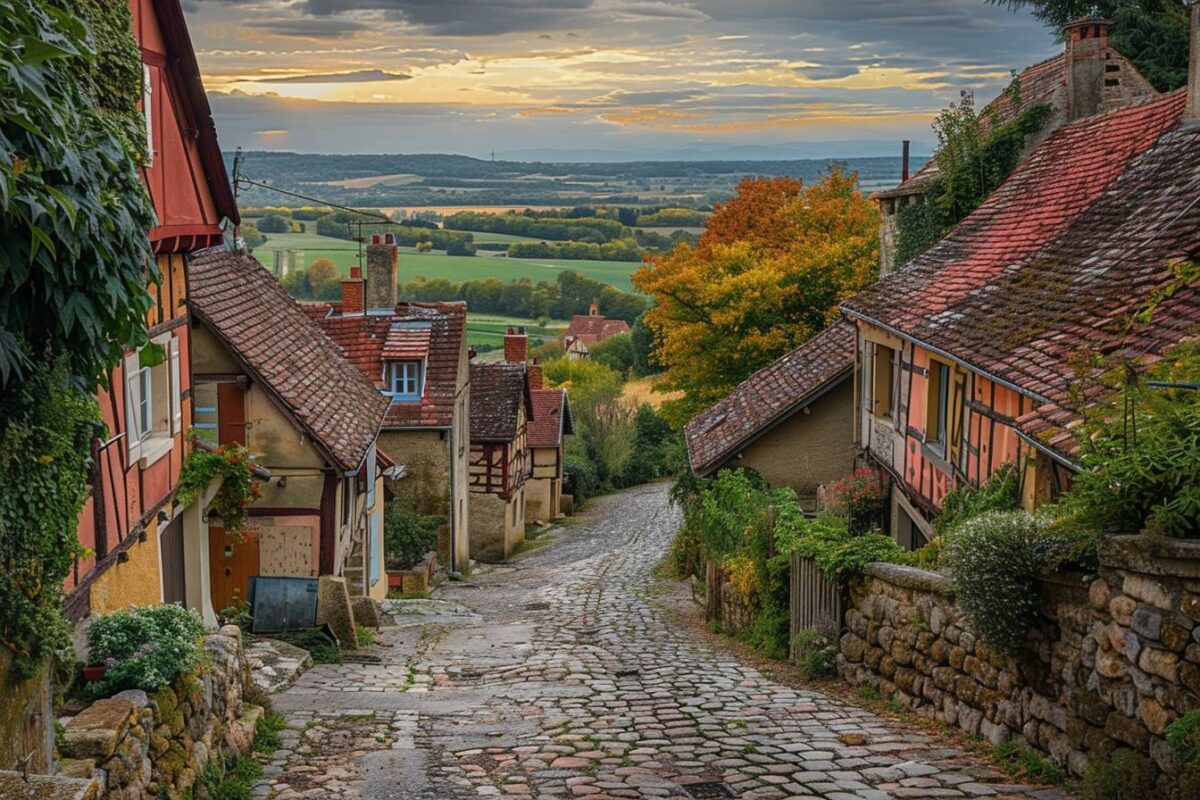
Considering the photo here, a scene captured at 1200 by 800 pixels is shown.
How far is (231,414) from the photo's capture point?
58.0ft

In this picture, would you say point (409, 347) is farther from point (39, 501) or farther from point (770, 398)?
point (39, 501)

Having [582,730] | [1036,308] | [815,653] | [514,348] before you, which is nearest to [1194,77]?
[1036,308]

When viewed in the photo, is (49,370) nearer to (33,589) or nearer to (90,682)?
(33,589)

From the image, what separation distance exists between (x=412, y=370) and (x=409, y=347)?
0.61 m

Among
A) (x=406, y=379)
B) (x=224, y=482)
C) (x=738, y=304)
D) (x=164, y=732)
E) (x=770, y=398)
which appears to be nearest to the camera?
(x=164, y=732)

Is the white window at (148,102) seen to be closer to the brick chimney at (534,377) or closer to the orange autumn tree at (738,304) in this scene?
the orange autumn tree at (738,304)

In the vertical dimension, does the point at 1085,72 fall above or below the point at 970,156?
above

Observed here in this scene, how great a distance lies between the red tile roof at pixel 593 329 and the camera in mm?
87125

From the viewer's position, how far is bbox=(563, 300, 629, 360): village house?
8043cm

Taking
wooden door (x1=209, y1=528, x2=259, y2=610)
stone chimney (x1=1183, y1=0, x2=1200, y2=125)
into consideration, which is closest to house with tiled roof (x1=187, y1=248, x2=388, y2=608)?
wooden door (x1=209, y1=528, x2=259, y2=610)

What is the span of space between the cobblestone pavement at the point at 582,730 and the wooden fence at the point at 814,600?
96cm

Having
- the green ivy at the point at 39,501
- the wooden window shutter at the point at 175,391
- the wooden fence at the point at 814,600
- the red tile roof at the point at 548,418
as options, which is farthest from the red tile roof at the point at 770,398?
the red tile roof at the point at 548,418

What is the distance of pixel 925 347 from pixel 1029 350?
2496 mm

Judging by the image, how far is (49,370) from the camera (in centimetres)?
609
